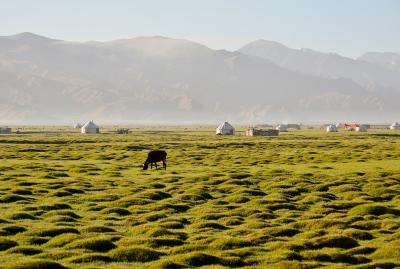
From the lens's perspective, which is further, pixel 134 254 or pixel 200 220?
pixel 200 220

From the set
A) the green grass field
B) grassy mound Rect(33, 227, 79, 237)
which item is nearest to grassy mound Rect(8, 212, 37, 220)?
the green grass field

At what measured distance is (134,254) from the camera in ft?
66.3

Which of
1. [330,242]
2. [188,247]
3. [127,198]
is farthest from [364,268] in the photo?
[127,198]

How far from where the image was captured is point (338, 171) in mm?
50719

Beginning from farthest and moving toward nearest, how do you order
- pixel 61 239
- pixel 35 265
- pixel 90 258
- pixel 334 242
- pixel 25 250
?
pixel 61 239 → pixel 334 242 → pixel 25 250 → pixel 90 258 → pixel 35 265

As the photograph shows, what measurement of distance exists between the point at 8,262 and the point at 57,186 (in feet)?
68.8

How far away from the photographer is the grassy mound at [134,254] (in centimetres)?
1981

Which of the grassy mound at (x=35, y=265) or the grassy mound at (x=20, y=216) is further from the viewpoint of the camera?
the grassy mound at (x=20, y=216)

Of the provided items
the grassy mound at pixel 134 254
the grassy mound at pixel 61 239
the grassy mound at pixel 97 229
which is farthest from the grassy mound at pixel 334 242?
the grassy mound at pixel 61 239

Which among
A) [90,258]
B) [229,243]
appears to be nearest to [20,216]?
[90,258]

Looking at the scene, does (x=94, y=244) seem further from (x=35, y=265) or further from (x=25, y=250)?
(x=35, y=265)

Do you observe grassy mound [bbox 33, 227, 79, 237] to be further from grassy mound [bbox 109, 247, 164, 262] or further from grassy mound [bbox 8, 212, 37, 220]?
grassy mound [bbox 109, 247, 164, 262]

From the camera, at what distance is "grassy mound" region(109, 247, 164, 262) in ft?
65.0

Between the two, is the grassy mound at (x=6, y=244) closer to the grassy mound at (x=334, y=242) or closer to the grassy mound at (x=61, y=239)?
the grassy mound at (x=61, y=239)
